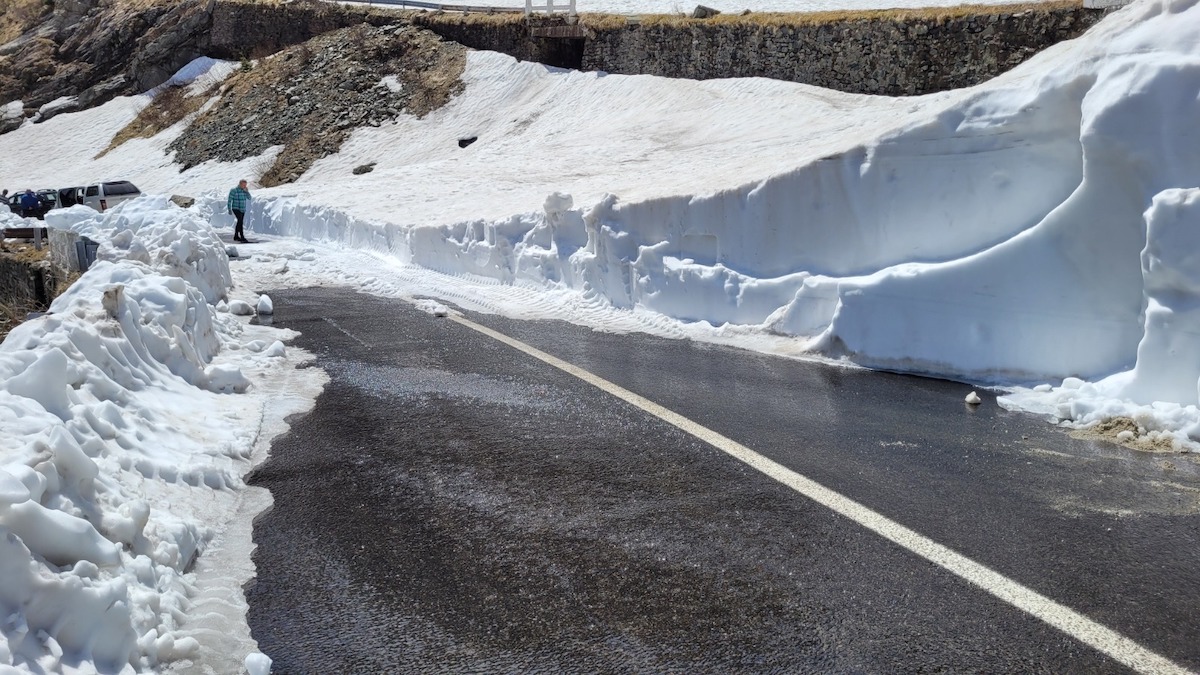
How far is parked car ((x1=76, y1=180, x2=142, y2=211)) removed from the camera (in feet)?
100

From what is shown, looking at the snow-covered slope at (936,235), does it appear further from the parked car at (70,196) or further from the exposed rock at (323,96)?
the exposed rock at (323,96)

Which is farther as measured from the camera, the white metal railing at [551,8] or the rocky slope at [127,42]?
the rocky slope at [127,42]

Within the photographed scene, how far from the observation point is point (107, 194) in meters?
30.7

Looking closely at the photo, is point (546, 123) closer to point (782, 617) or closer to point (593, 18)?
point (593, 18)

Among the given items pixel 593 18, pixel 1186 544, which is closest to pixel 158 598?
pixel 1186 544

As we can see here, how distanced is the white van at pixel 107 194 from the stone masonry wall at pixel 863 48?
15.4 metres

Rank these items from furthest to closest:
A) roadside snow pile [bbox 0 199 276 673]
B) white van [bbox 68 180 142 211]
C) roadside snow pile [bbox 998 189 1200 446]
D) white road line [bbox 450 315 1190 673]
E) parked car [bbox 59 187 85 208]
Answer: parked car [bbox 59 187 85 208], white van [bbox 68 180 142 211], roadside snow pile [bbox 998 189 1200 446], white road line [bbox 450 315 1190 673], roadside snow pile [bbox 0 199 276 673]

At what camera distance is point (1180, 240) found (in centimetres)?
693

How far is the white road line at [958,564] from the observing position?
3789 millimetres

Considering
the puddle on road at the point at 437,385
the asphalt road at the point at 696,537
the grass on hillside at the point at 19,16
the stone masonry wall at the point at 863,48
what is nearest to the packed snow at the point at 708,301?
the asphalt road at the point at 696,537

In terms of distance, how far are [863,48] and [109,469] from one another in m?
22.2

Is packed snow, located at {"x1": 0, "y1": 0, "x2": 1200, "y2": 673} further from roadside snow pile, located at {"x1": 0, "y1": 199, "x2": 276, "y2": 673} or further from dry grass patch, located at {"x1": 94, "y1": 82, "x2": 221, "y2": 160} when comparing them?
dry grass patch, located at {"x1": 94, "y1": 82, "x2": 221, "y2": 160}

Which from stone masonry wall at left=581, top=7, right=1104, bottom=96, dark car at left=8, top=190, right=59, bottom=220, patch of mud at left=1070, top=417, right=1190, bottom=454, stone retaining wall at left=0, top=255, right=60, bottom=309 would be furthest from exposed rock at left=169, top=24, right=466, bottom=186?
patch of mud at left=1070, top=417, right=1190, bottom=454

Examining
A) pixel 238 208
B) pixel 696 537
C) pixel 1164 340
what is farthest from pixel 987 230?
pixel 238 208
